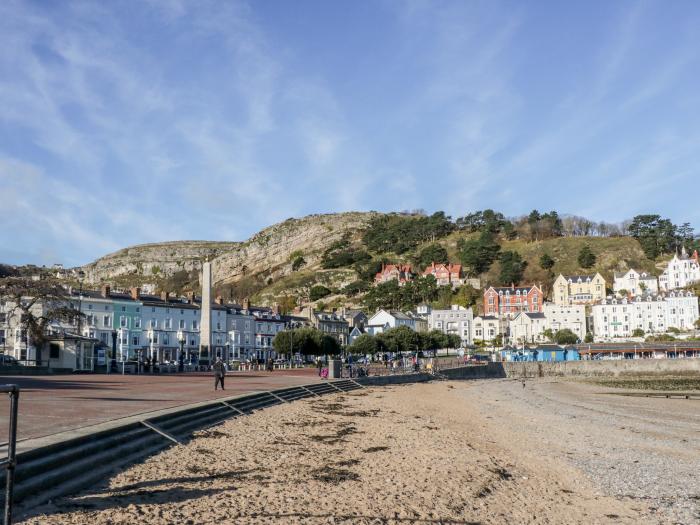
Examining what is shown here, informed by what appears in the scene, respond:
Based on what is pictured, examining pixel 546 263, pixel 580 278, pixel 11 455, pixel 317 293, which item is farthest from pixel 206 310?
pixel 546 263

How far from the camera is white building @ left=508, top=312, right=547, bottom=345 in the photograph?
424 feet

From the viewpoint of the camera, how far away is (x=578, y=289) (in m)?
142

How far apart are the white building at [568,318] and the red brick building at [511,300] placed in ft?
25.6

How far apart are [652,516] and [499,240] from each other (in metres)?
183

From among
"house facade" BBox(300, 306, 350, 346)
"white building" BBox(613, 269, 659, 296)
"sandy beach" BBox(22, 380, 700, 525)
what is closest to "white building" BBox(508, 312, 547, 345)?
"white building" BBox(613, 269, 659, 296)

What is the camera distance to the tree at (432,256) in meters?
175

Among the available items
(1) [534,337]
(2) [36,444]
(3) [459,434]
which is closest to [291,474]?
(2) [36,444]

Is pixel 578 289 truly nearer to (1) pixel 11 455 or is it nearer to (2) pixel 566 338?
(2) pixel 566 338

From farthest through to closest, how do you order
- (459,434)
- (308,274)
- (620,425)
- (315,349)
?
(308,274) < (315,349) < (620,425) < (459,434)

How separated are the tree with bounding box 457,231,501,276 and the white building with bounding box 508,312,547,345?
35.3 m

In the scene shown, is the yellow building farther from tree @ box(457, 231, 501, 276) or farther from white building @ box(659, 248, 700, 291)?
tree @ box(457, 231, 501, 276)

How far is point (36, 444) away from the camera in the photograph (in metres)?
9.66

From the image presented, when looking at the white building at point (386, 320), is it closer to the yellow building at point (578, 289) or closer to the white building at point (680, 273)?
the yellow building at point (578, 289)

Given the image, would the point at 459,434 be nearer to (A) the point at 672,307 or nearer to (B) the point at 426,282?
(A) the point at 672,307
